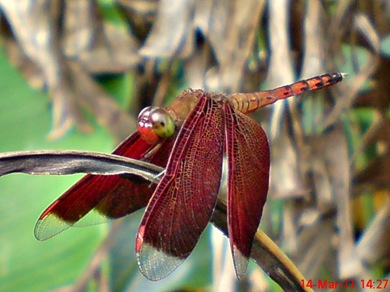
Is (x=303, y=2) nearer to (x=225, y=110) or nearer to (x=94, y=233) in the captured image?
(x=225, y=110)

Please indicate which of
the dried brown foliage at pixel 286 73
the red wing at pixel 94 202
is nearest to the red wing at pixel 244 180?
the red wing at pixel 94 202

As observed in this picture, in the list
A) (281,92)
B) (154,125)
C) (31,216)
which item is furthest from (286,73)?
(31,216)

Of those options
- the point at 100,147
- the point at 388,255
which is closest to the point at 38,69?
the point at 100,147

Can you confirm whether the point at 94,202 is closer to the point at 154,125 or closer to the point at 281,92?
the point at 154,125
